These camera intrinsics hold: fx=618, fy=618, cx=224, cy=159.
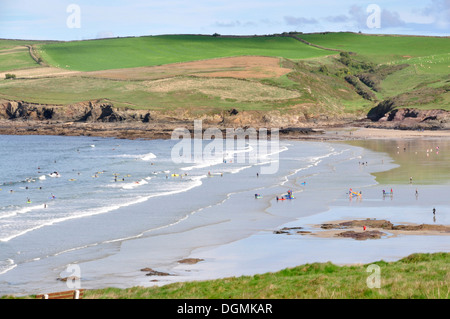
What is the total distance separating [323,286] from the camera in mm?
18641

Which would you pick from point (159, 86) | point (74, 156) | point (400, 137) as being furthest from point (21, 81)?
point (400, 137)

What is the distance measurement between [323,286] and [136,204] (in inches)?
1169

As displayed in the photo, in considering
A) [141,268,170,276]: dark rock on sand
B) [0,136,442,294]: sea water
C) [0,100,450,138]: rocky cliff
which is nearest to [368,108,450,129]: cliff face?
[0,100,450,138]: rocky cliff

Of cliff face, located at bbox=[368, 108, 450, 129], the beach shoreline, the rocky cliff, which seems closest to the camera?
the beach shoreline

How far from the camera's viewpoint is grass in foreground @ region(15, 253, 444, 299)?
57.0ft

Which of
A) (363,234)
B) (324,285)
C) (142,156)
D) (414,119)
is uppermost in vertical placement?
(414,119)

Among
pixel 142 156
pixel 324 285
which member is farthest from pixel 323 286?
pixel 142 156

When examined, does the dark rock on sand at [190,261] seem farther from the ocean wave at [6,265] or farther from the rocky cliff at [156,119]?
the rocky cliff at [156,119]

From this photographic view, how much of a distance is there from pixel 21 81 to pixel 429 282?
164886 millimetres

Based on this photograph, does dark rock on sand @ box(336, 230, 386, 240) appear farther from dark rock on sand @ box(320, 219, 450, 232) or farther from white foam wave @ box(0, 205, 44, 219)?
white foam wave @ box(0, 205, 44, 219)

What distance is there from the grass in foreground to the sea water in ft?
18.4

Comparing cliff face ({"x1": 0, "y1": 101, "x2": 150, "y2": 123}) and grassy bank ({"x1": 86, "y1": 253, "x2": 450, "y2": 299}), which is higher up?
cliff face ({"x1": 0, "y1": 101, "x2": 150, "y2": 123})

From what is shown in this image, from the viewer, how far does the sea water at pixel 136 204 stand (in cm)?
2947

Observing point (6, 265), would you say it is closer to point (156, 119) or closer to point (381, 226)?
point (381, 226)
